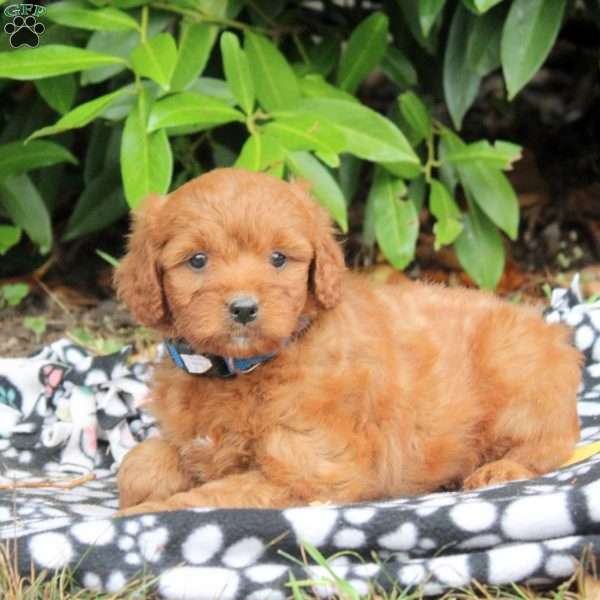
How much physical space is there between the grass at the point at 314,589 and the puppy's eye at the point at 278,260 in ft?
2.81

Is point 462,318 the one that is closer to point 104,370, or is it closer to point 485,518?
point 485,518

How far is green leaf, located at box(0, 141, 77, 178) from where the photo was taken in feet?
19.3

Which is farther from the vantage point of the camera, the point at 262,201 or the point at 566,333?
the point at 566,333

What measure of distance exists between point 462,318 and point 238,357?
984 millimetres

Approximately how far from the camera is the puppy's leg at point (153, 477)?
408 centimetres

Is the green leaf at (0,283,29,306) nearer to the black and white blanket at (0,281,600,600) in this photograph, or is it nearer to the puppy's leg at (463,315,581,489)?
the black and white blanket at (0,281,600,600)

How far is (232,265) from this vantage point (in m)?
3.70

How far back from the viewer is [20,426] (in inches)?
197

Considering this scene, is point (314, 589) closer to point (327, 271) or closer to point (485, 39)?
point (327, 271)

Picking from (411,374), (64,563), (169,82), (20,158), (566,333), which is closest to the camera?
(64,563)

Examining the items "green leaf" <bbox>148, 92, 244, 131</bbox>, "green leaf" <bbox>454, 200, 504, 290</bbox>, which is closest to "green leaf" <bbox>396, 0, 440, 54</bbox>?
"green leaf" <bbox>454, 200, 504, 290</bbox>

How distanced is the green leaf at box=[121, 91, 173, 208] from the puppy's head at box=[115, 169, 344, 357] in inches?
46.1

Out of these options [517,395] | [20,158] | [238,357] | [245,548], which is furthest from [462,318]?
[20,158]

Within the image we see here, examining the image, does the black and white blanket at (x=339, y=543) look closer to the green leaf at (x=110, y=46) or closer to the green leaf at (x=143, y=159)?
the green leaf at (x=143, y=159)
